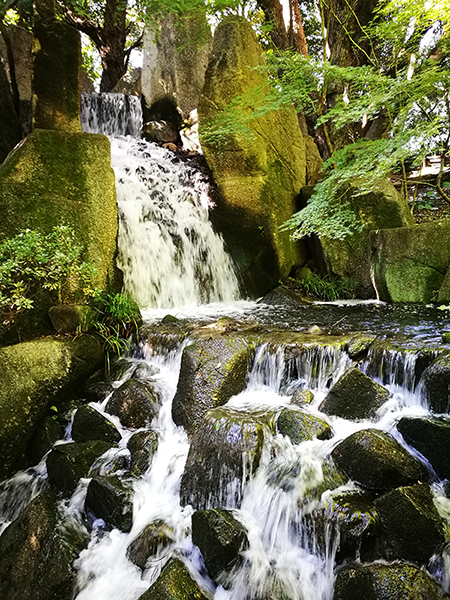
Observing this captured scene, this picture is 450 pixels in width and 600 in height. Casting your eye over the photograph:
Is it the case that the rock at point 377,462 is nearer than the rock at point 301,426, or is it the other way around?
the rock at point 377,462

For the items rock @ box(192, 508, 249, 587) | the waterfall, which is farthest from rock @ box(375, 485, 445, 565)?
the waterfall

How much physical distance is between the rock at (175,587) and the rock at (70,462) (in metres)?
1.54

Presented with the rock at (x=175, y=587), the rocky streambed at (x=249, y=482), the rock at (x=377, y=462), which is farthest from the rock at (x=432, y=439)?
the rock at (x=175, y=587)

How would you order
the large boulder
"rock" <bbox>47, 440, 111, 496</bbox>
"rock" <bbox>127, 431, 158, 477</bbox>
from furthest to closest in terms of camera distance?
the large boulder → "rock" <bbox>127, 431, 158, 477</bbox> → "rock" <bbox>47, 440, 111, 496</bbox>

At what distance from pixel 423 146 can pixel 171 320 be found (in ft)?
18.0

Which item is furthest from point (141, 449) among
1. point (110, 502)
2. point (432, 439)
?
point (432, 439)

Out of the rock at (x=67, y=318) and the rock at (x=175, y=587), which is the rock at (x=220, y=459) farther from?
the rock at (x=67, y=318)

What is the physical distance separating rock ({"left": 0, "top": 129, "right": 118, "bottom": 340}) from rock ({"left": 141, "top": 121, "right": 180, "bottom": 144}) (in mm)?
7335

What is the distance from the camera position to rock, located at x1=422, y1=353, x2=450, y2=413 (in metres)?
3.49

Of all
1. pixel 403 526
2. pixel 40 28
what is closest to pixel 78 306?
pixel 403 526

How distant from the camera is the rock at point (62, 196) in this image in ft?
17.1

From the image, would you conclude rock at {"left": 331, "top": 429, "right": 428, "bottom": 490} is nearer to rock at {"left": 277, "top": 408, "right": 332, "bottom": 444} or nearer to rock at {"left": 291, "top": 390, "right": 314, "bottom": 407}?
rock at {"left": 277, "top": 408, "right": 332, "bottom": 444}

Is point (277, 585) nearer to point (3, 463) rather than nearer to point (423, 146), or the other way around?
point (3, 463)

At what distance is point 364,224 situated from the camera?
8.34 metres
